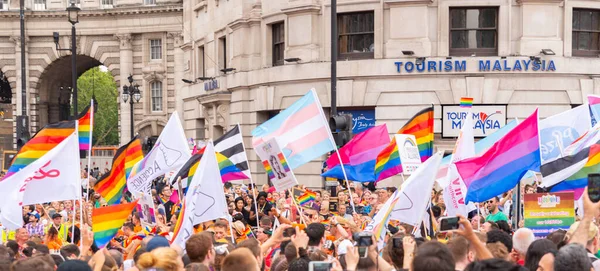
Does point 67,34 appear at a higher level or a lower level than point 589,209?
higher

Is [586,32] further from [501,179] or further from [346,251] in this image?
[346,251]

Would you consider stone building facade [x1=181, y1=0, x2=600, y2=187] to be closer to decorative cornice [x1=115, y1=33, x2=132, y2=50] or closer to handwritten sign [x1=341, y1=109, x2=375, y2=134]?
handwritten sign [x1=341, y1=109, x2=375, y2=134]

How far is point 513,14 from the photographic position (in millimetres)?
25562

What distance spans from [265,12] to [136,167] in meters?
14.4

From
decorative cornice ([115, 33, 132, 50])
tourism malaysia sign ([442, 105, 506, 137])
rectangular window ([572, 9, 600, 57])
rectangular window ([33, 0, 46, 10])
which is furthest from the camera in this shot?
rectangular window ([33, 0, 46, 10])

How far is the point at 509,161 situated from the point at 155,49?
5020cm

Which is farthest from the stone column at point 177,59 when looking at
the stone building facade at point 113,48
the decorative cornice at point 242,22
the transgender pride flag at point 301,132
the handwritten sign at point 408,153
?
the handwritten sign at point 408,153

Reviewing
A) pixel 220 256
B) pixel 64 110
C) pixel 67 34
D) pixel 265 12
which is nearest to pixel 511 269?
pixel 220 256

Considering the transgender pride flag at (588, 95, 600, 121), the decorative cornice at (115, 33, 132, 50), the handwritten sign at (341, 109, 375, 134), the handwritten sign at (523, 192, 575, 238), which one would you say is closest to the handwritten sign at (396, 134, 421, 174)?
the transgender pride flag at (588, 95, 600, 121)

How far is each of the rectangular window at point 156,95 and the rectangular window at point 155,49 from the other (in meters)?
1.79

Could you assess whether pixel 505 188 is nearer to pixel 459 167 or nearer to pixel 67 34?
pixel 459 167

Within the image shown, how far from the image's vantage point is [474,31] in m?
25.9

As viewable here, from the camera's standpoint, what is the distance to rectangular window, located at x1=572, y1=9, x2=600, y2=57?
26094 mm

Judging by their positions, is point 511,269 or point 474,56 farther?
point 474,56
